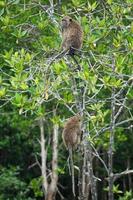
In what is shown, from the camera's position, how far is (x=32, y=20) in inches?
246

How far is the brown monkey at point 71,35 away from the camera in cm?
448

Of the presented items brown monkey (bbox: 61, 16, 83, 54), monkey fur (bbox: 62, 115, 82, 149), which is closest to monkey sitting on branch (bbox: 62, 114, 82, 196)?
monkey fur (bbox: 62, 115, 82, 149)

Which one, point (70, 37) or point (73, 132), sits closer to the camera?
point (70, 37)

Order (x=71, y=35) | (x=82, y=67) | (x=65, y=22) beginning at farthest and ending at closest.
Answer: (x=65, y=22), (x=71, y=35), (x=82, y=67)

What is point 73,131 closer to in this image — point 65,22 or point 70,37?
point 70,37

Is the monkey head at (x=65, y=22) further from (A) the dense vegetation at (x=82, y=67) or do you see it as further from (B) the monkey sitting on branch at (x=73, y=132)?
(B) the monkey sitting on branch at (x=73, y=132)

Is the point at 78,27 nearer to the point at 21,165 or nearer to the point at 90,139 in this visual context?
the point at 90,139

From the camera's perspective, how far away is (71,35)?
452 centimetres

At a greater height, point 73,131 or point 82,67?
point 82,67

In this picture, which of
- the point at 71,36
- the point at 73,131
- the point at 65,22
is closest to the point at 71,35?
the point at 71,36

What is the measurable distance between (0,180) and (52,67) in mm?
5738

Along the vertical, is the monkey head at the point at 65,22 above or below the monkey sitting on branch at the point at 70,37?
above

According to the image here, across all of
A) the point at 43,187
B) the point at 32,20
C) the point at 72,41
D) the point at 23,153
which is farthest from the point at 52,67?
the point at 23,153

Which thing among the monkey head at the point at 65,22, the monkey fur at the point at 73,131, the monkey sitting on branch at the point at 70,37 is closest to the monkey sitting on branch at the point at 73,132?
the monkey fur at the point at 73,131
